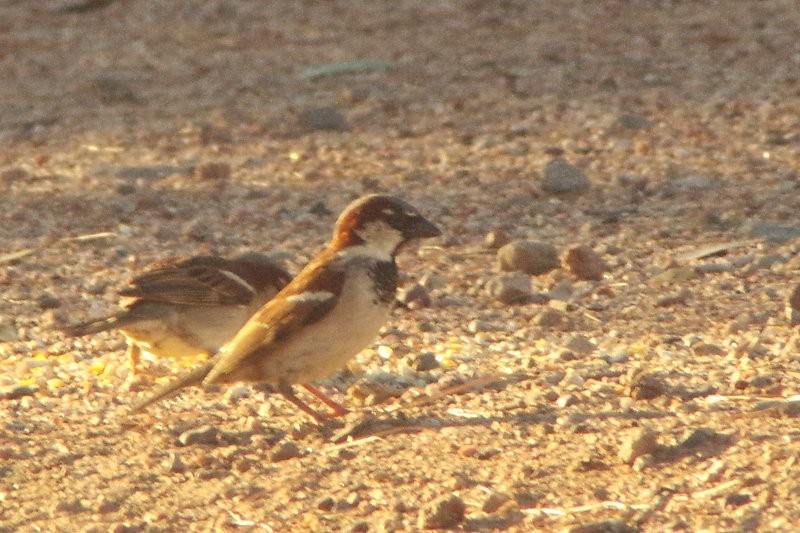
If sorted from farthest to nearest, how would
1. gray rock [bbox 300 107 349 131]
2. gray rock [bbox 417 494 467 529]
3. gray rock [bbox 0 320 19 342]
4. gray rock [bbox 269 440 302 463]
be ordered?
gray rock [bbox 300 107 349 131] → gray rock [bbox 0 320 19 342] → gray rock [bbox 269 440 302 463] → gray rock [bbox 417 494 467 529]

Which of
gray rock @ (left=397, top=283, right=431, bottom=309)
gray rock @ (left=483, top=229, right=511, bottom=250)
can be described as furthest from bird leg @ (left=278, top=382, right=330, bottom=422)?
gray rock @ (left=483, top=229, right=511, bottom=250)

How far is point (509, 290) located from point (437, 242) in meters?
1.23

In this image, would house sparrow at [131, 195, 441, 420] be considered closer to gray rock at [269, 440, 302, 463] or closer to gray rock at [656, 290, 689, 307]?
gray rock at [269, 440, 302, 463]

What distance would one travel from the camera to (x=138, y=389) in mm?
6797

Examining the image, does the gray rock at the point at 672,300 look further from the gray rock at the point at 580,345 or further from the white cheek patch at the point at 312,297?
the white cheek patch at the point at 312,297

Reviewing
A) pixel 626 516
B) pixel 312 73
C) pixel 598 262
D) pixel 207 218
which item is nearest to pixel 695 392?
pixel 626 516

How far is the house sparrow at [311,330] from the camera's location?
6059 mm

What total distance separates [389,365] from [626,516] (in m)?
2.18

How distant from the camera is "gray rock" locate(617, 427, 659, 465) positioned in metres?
5.18

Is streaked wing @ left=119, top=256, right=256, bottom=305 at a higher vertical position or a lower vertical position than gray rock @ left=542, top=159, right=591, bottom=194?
lower

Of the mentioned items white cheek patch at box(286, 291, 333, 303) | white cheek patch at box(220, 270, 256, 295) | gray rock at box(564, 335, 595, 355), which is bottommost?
gray rock at box(564, 335, 595, 355)

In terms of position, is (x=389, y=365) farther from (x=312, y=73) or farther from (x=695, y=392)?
(x=312, y=73)

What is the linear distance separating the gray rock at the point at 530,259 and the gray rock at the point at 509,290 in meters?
0.34

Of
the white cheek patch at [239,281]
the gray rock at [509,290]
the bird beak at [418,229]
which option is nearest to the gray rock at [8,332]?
the white cheek patch at [239,281]
